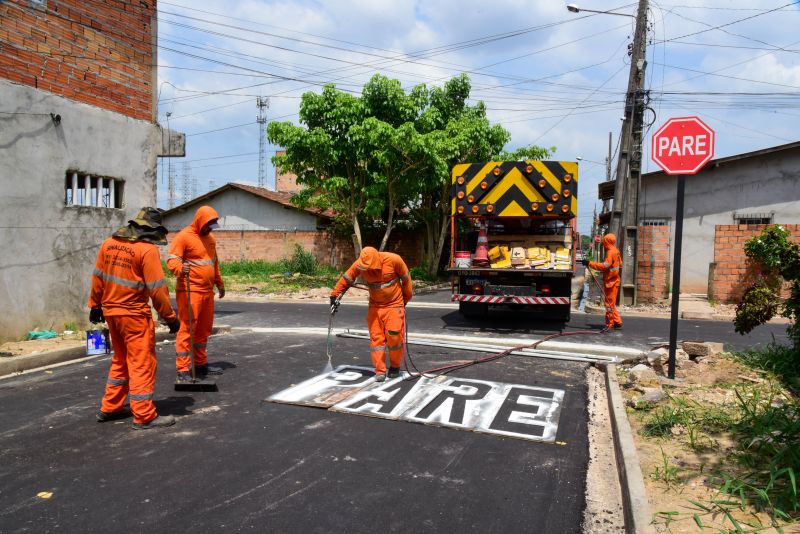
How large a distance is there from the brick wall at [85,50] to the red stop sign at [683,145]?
27.5ft

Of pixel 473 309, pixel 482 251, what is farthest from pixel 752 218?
pixel 482 251

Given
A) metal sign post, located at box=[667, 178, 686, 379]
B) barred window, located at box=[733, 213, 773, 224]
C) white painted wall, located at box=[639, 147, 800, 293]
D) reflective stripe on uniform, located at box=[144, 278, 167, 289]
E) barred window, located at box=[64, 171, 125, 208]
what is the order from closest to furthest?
reflective stripe on uniform, located at box=[144, 278, 167, 289] → metal sign post, located at box=[667, 178, 686, 379] → barred window, located at box=[64, 171, 125, 208] → white painted wall, located at box=[639, 147, 800, 293] → barred window, located at box=[733, 213, 773, 224]

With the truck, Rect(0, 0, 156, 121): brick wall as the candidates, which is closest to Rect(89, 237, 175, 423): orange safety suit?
Rect(0, 0, 156, 121): brick wall

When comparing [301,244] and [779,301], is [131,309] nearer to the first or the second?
[779,301]

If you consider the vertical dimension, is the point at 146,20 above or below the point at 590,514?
above

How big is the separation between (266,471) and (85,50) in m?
8.01

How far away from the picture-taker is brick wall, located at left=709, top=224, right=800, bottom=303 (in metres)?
14.2

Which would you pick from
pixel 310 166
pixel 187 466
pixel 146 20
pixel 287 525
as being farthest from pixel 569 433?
pixel 310 166

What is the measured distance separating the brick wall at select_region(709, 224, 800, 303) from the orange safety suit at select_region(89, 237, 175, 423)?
14024 millimetres

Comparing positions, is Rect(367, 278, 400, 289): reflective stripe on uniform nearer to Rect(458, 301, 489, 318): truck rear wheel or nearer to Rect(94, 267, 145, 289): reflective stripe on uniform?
Rect(94, 267, 145, 289): reflective stripe on uniform

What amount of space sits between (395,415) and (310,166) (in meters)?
15.2

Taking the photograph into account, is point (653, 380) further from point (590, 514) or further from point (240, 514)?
A: point (240, 514)

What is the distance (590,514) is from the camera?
3.40 meters

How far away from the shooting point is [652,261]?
1458 centimetres
